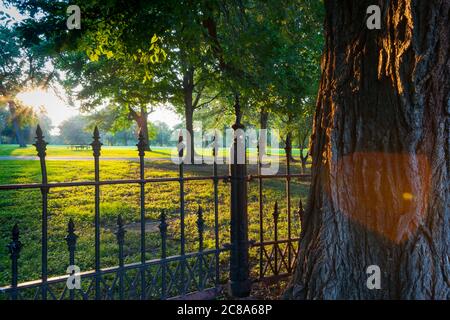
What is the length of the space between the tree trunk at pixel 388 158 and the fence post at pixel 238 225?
51.7 inches

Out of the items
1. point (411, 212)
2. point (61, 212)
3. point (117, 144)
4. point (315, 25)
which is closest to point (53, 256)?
point (61, 212)

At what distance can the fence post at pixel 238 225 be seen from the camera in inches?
162

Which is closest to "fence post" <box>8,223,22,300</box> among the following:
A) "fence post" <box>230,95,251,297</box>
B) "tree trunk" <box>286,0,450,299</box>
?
"fence post" <box>230,95,251,297</box>

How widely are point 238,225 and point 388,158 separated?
6.63 ft

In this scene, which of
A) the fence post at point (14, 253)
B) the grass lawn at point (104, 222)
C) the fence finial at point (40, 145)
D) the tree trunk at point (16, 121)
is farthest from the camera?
the tree trunk at point (16, 121)

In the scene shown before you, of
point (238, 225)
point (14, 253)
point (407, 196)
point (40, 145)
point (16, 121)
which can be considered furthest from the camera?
point (16, 121)

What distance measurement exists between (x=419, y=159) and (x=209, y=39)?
14.6 feet

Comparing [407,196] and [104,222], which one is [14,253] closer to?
[407,196]

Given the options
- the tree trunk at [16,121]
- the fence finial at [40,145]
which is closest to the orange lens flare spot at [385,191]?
the fence finial at [40,145]

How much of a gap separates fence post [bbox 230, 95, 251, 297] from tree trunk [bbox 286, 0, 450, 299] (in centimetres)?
131

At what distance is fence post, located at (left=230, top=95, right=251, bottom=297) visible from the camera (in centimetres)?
411

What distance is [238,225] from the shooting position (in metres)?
4.14

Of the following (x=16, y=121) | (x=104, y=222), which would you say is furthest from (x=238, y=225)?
(x=16, y=121)

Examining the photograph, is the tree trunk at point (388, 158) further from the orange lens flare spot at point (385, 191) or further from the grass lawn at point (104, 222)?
the grass lawn at point (104, 222)
